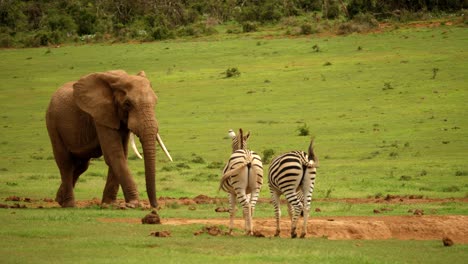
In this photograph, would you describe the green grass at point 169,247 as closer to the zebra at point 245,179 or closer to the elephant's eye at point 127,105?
the zebra at point 245,179

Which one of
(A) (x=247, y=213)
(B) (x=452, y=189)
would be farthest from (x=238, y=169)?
(B) (x=452, y=189)

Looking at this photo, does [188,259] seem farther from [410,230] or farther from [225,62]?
[225,62]

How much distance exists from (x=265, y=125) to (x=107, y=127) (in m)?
12.7

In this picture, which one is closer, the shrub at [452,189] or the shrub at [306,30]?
the shrub at [452,189]

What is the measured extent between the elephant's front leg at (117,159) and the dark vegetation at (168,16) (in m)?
27.5

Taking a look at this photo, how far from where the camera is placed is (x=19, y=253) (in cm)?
1138

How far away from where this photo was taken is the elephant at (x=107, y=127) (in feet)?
55.0

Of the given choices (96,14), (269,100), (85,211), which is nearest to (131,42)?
(96,14)

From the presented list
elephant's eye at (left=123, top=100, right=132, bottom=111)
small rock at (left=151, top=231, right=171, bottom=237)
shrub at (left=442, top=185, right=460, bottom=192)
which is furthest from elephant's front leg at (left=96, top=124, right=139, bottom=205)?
shrub at (left=442, top=185, right=460, bottom=192)

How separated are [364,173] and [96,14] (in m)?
31.3

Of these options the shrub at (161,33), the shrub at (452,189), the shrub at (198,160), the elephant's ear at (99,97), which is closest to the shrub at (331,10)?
the shrub at (161,33)

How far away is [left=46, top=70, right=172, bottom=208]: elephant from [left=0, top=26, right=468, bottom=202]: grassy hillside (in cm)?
230

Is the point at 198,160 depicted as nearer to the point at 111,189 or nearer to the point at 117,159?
the point at 111,189

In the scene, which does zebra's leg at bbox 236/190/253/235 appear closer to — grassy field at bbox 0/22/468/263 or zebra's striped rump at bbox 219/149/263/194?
zebra's striped rump at bbox 219/149/263/194
